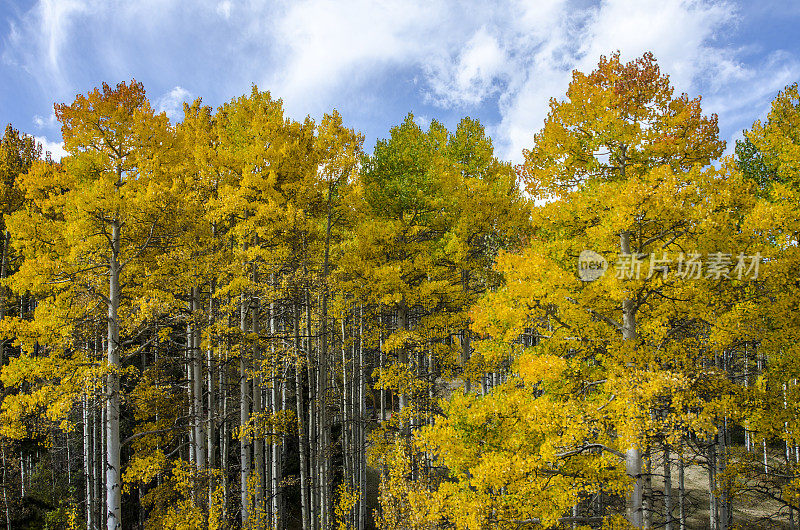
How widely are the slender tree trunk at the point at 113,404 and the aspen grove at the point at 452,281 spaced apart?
43 millimetres

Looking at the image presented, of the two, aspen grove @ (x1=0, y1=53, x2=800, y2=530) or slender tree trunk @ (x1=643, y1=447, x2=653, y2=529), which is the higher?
aspen grove @ (x1=0, y1=53, x2=800, y2=530)

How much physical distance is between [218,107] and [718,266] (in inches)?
490

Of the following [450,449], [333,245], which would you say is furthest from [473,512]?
[333,245]

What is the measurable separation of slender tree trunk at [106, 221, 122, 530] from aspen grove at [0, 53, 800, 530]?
43 mm

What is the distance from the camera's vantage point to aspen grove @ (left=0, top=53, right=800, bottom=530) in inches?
255

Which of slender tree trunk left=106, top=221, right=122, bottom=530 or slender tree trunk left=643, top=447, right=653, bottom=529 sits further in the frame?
slender tree trunk left=106, top=221, right=122, bottom=530

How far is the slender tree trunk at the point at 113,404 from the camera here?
26.1ft

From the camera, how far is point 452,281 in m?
13.5

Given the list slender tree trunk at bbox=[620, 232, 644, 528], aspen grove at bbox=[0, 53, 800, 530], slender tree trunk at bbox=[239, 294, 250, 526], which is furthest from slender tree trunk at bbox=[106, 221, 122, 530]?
slender tree trunk at bbox=[620, 232, 644, 528]

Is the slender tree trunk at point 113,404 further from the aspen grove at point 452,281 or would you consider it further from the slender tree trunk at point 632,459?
the slender tree trunk at point 632,459

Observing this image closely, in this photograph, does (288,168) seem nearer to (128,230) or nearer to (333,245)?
(333,245)

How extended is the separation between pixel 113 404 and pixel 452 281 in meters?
9.28

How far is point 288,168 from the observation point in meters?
10.3

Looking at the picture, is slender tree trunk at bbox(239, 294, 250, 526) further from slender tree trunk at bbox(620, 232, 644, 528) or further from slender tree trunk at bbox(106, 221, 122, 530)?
slender tree trunk at bbox(620, 232, 644, 528)
